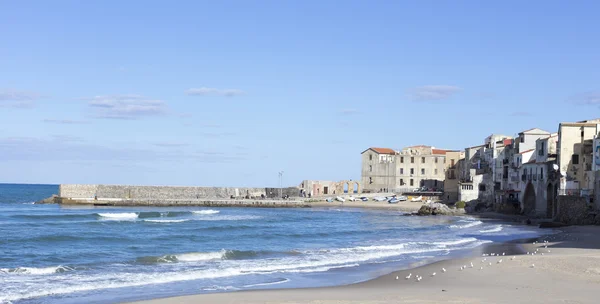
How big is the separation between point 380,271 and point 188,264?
292 inches

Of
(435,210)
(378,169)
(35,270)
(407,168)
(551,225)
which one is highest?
(407,168)

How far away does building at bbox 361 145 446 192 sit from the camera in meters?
94.1

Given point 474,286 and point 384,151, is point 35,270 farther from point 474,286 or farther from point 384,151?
point 384,151

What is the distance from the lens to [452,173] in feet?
304

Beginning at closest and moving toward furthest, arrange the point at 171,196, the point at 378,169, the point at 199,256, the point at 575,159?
the point at 199,256
the point at 575,159
the point at 171,196
the point at 378,169

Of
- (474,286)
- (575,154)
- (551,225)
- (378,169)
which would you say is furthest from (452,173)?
(474,286)

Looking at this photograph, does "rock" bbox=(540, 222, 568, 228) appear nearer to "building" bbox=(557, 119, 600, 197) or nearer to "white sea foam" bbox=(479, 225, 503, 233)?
"white sea foam" bbox=(479, 225, 503, 233)

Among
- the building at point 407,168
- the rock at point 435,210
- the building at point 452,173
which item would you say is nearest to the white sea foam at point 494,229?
the rock at point 435,210

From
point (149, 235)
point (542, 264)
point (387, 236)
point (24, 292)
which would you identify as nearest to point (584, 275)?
point (542, 264)

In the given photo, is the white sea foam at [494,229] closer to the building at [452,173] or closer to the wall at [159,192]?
the building at [452,173]

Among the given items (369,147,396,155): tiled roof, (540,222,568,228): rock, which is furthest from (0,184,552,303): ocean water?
(369,147,396,155): tiled roof

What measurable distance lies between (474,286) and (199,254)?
1331 cm

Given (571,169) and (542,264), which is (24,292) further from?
(571,169)

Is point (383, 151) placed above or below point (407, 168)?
above
